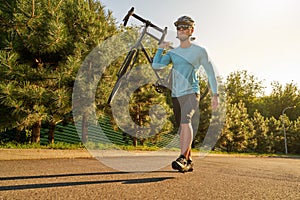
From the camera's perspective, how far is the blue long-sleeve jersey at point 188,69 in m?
3.36

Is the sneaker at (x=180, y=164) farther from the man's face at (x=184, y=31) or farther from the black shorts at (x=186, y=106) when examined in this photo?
the man's face at (x=184, y=31)

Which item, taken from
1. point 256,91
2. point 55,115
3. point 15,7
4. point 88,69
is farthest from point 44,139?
point 256,91

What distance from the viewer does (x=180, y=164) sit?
3.13 metres

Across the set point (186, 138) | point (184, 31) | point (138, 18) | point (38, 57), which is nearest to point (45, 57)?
point (38, 57)

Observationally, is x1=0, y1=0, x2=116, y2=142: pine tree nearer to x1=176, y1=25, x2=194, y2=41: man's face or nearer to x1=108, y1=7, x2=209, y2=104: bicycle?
x1=108, y1=7, x2=209, y2=104: bicycle

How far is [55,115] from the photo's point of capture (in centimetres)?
671

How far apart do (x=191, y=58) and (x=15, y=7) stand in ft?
15.4

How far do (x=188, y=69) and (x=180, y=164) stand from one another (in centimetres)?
122

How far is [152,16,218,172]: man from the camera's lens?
3.30m

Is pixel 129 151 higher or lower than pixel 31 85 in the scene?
lower

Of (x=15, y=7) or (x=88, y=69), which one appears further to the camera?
(x=88, y=69)

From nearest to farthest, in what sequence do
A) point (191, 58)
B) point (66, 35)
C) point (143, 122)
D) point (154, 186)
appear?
1. point (154, 186)
2. point (191, 58)
3. point (66, 35)
4. point (143, 122)

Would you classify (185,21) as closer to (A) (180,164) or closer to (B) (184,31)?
(B) (184,31)

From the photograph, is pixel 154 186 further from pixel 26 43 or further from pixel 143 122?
pixel 143 122
